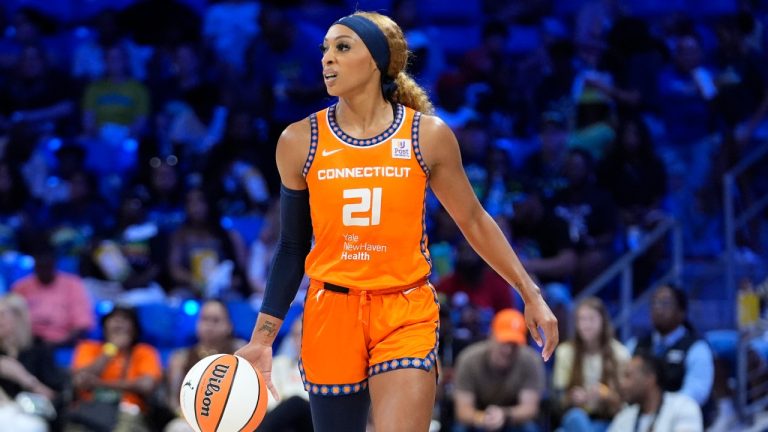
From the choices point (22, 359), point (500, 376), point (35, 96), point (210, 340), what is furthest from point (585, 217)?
point (35, 96)

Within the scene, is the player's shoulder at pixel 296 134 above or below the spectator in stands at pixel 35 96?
below

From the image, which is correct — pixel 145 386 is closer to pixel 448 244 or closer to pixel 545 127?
pixel 448 244

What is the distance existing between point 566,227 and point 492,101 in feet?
6.50

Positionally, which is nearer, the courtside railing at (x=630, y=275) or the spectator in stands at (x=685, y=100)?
the courtside railing at (x=630, y=275)

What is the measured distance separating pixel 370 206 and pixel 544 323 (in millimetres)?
776

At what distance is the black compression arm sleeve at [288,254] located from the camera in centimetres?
504

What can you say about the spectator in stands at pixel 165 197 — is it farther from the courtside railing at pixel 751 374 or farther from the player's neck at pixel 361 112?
the player's neck at pixel 361 112

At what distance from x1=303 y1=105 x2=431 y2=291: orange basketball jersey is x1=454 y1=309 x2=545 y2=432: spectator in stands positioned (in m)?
4.18

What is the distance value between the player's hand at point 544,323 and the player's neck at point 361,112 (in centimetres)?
88

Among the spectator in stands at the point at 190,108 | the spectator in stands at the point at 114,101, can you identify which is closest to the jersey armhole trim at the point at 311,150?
the spectator in stands at the point at 190,108

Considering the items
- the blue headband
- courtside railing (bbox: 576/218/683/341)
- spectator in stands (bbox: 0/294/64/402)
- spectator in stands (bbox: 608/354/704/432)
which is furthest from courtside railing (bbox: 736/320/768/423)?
the blue headband

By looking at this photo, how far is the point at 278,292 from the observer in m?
5.08

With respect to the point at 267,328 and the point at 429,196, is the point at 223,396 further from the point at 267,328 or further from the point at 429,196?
the point at 429,196

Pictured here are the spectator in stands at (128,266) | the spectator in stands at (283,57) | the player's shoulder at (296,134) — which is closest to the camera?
the player's shoulder at (296,134)
